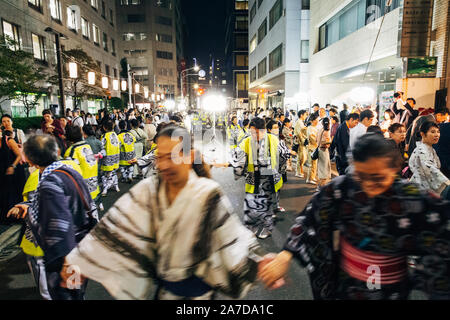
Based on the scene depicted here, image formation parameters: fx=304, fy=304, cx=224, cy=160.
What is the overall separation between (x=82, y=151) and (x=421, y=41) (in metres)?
11.4

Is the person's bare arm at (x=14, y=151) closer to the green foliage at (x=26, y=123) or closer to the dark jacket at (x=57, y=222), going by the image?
the dark jacket at (x=57, y=222)

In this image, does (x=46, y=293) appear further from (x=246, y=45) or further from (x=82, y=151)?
(x=246, y=45)

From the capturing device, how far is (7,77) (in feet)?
41.8

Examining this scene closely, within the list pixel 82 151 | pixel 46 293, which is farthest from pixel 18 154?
pixel 46 293

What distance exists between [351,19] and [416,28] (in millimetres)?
8282

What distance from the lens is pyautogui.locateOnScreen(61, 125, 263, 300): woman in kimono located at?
1.97 metres

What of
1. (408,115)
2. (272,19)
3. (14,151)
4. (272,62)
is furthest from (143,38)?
(14,151)

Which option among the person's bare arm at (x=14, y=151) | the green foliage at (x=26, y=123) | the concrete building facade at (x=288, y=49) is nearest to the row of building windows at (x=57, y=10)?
the green foliage at (x=26, y=123)

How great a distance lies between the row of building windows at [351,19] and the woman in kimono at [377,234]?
1272cm

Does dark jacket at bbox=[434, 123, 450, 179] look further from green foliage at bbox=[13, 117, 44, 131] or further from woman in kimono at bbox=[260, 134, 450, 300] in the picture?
green foliage at bbox=[13, 117, 44, 131]

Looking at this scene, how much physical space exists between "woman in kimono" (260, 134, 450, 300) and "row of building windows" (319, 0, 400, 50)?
1272cm

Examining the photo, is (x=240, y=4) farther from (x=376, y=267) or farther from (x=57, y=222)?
(x=376, y=267)

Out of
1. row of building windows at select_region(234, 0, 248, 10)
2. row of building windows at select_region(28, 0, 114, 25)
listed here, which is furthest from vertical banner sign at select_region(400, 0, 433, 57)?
row of building windows at select_region(234, 0, 248, 10)

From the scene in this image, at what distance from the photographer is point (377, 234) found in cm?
198
